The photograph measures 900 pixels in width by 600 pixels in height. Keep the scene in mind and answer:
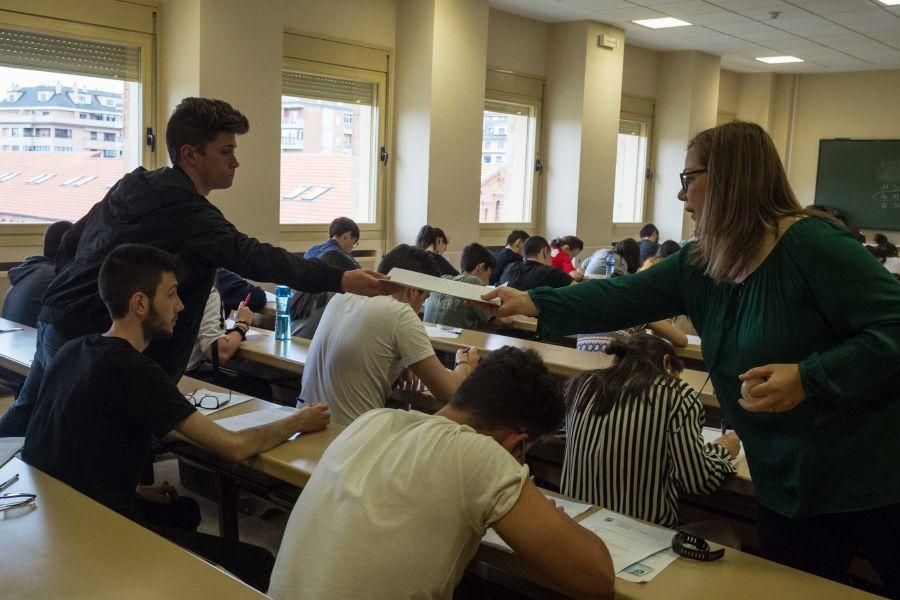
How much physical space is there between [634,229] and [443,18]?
4817mm

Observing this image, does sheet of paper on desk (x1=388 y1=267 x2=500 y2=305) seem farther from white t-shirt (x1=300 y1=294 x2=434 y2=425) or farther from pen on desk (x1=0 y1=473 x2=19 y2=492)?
pen on desk (x1=0 y1=473 x2=19 y2=492)

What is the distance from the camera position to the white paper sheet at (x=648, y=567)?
1.70 metres

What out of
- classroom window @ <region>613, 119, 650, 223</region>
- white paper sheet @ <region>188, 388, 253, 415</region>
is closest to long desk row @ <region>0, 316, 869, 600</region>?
white paper sheet @ <region>188, 388, 253, 415</region>

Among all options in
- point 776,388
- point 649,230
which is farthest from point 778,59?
point 776,388

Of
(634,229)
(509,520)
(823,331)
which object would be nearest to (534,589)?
(509,520)

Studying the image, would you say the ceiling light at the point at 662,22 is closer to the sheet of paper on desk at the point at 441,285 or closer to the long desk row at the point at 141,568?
the sheet of paper on desk at the point at 441,285

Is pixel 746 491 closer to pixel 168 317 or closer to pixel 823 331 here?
pixel 823 331

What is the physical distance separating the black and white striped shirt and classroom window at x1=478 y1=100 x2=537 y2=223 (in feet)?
22.6

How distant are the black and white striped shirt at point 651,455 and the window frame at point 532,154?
670 centimetres

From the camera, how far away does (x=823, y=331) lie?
1715 millimetres

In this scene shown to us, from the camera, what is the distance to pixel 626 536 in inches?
75.9

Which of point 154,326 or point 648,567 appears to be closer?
point 648,567

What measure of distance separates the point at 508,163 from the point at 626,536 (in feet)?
26.6

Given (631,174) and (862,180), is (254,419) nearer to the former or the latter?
(631,174)
